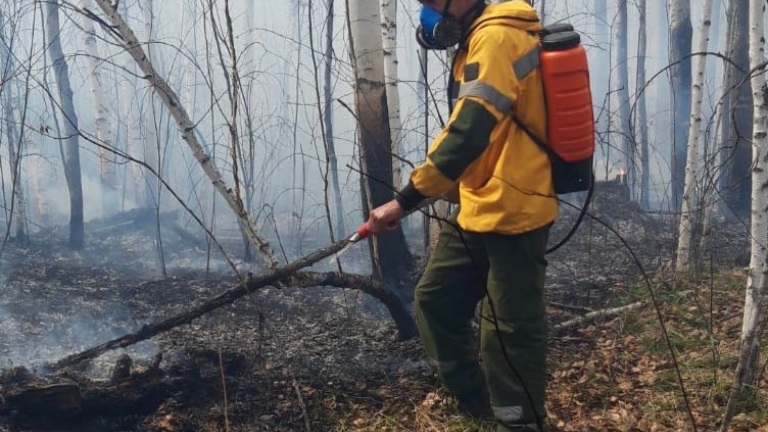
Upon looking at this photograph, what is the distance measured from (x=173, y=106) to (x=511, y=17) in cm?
237

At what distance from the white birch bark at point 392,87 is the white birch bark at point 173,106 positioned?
Answer: 1.97 meters

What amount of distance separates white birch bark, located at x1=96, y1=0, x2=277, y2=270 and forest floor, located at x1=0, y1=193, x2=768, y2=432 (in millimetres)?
689

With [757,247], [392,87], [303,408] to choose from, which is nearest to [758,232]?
[757,247]

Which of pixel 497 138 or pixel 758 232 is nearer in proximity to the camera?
pixel 497 138

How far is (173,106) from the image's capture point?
12.6 feet

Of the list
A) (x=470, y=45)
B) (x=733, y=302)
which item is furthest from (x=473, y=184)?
(x=733, y=302)

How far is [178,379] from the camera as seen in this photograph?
140 inches

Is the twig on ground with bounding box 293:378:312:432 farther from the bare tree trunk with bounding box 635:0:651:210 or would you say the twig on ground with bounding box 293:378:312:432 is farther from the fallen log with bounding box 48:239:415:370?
the bare tree trunk with bounding box 635:0:651:210

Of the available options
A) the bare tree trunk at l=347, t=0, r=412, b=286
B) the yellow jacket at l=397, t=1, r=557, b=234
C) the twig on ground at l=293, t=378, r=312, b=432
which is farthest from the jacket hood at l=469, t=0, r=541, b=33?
the bare tree trunk at l=347, t=0, r=412, b=286

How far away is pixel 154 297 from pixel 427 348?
4.24 meters

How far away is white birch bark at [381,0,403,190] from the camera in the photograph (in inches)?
224

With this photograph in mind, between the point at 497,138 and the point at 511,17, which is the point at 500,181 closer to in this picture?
the point at 497,138

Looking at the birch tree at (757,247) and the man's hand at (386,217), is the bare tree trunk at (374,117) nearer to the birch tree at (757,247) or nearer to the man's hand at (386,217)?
the man's hand at (386,217)

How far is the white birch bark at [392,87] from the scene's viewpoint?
224 inches
